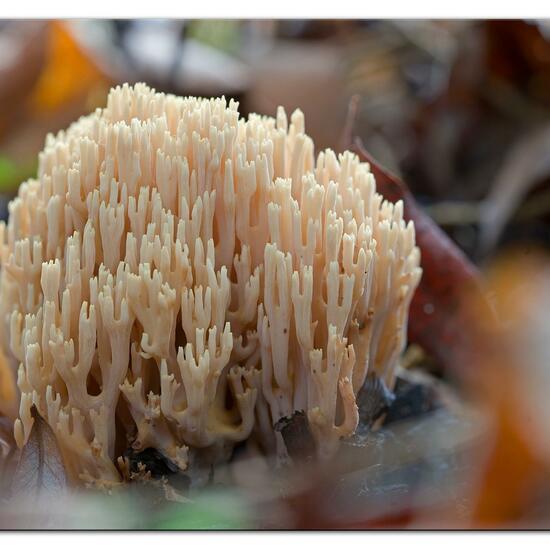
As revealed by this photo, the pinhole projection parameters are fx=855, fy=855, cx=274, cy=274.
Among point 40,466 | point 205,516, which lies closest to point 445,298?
point 205,516

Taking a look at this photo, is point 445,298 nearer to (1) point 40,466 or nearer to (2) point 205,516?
(2) point 205,516

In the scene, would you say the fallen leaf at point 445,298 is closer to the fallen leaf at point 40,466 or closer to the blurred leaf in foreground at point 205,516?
the blurred leaf in foreground at point 205,516

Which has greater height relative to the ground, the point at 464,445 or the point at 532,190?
the point at 532,190

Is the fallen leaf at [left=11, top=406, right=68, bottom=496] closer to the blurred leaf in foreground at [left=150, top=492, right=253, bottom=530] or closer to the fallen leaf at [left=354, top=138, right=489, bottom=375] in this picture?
the blurred leaf in foreground at [left=150, top=492, right=253, bottom=530]

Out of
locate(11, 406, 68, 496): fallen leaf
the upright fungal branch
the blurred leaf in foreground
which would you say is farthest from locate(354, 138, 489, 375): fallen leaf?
locate(11, 406, 68, 496): fallen leaf
